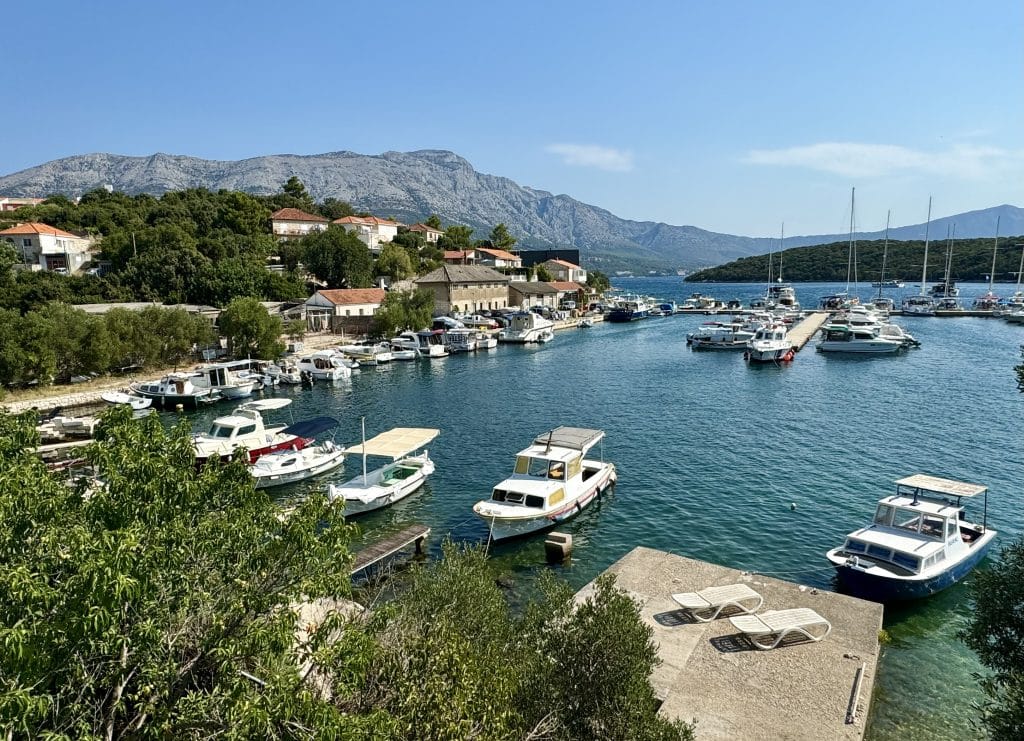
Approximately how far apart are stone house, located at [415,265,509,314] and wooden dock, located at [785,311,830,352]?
151 feet

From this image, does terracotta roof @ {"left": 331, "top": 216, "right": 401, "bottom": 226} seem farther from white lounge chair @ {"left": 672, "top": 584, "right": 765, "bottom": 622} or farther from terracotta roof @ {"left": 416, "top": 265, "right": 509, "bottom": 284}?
white lounge chair @ {"left": 672, "top": 584, "right": 765, "bottom": 622}

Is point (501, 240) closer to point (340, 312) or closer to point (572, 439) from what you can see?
point (340, 312)

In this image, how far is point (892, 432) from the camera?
38.3m

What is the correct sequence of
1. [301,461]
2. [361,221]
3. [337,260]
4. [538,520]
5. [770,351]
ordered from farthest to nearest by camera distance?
[361,221]
[337,260]
[770,351]
[301,461]
[538,520]

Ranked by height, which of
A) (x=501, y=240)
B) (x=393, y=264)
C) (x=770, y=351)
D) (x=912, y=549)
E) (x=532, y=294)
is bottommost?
(x=912, y=549)

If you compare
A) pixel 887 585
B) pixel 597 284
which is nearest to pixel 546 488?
pixel 887 585

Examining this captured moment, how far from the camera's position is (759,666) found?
1536 centimetres

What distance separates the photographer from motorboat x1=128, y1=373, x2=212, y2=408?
151 ft

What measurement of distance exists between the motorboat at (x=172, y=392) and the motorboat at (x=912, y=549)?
143ft

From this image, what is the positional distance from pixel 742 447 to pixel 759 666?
22348mm

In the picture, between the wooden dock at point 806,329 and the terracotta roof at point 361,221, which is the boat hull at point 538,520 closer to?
the wooden dock at point 806,329

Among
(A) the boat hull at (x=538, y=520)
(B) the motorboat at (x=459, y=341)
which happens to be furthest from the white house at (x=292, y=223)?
(A) the boat hull at (x=538, y=520)

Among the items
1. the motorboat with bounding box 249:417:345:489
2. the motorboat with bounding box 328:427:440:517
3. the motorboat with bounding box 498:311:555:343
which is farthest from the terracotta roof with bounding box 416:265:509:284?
the motorboat with bounding box 328:427:440:517

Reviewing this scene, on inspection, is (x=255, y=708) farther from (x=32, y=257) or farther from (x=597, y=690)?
(x=32, y=257)
